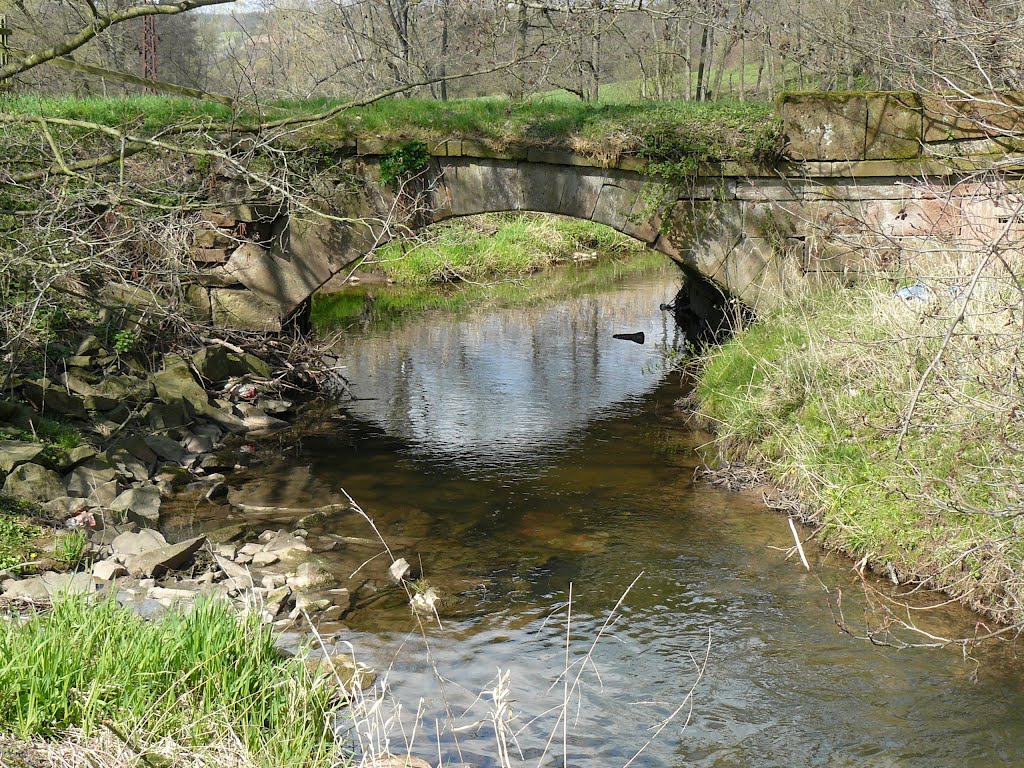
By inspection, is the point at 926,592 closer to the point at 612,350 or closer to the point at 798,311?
the point at 798,311

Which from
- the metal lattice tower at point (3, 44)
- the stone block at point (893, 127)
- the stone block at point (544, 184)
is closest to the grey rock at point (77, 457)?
the metal lattice tower at point (3, 44)

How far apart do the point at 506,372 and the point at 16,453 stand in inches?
218

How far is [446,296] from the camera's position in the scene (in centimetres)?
1533

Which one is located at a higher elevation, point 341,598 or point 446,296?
point 446,296

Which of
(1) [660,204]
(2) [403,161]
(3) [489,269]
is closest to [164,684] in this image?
(2) [403,161]

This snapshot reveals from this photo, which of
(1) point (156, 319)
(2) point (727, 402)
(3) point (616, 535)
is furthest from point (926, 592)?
(1) point (156, 319)

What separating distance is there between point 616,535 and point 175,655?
3330mm

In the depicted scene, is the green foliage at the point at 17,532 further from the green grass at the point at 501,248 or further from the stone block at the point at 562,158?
the green grass at the point at 501,248

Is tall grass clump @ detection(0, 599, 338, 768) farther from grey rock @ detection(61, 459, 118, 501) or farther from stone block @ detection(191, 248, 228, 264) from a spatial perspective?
stone block @ detection(191, 248, 228, 264)

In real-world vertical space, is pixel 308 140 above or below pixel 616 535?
above

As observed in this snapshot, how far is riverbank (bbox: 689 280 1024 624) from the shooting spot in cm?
439

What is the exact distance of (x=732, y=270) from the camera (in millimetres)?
9008

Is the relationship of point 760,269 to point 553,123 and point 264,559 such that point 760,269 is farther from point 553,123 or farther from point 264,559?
point 264,559

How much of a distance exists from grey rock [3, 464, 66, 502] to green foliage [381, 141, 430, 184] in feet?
13.5
